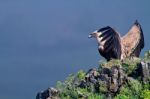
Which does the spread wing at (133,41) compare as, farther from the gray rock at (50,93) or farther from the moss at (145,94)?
the gray rock at (50,93)

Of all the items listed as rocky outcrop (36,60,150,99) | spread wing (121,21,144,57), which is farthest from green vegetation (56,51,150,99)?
spread wing (121,21,144,57)

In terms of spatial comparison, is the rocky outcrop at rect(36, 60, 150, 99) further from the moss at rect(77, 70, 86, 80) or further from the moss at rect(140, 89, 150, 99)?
the moss at rect(77, 70, 86, 80)

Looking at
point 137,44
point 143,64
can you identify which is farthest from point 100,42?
point 143,64

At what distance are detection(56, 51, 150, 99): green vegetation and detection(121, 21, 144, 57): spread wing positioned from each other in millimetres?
1018

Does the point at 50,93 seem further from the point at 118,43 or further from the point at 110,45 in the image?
the point at 118,43

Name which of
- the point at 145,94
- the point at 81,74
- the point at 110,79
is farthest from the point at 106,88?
the point at 81,74

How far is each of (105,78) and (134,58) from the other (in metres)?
2.50

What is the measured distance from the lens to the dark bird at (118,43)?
34438mm

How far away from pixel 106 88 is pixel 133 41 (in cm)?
425

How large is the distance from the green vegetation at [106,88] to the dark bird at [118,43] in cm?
102

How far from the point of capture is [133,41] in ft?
115

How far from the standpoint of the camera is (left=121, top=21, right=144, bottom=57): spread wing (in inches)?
1362

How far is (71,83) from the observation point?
3344 cm

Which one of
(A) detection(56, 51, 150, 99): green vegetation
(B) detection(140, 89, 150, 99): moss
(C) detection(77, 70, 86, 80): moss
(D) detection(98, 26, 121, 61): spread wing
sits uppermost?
(D) detection(98, 26, 121, 61): spread wing
